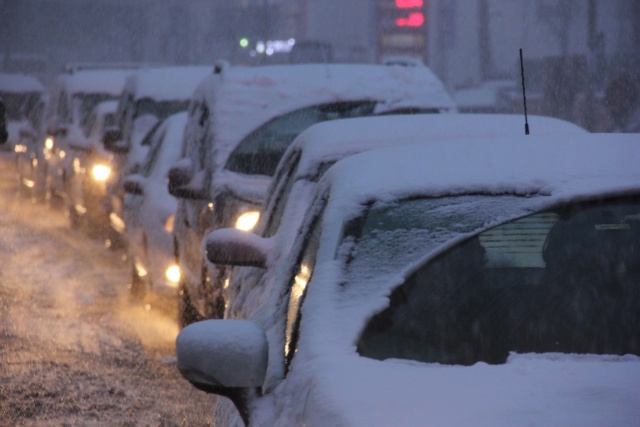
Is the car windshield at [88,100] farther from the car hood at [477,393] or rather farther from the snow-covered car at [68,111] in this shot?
the car hood at [477,393]

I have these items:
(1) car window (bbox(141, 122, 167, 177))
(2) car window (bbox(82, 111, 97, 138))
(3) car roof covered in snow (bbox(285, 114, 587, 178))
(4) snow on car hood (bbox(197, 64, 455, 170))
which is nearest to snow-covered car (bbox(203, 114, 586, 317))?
(3) car roof covered in snow (bbox(285, 114, 587, 178))

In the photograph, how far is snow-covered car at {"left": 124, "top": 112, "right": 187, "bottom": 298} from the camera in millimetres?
8695

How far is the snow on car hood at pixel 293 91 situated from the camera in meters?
7.80

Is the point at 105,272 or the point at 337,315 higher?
the point at 337,315

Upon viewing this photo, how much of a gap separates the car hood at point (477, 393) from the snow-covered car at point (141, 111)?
990 centimetres

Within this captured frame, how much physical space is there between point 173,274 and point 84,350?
1.02 meters

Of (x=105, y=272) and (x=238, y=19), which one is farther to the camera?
(x=238, y=19)

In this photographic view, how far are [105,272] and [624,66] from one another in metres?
29.8

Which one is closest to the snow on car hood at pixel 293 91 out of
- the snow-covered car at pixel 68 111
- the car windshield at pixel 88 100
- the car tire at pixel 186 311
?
the car tire at pixel 186 311

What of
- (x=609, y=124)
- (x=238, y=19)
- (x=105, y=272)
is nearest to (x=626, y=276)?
(x=105, y=272)

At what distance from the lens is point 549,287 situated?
3141 millimetres

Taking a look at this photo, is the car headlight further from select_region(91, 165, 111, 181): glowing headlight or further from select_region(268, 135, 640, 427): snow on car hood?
select_region(268, 135, 640, 427): snow on car hood

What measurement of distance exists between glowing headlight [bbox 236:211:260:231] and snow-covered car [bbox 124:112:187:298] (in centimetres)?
153

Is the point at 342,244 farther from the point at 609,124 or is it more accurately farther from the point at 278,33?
the point at 278,33
